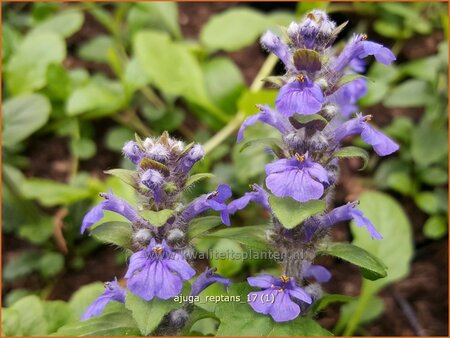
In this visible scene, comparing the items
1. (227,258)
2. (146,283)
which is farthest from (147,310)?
(227,258)

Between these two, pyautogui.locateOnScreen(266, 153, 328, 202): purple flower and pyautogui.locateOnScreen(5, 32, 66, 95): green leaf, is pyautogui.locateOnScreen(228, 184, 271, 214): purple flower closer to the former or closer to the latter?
pyautogui.locateOnScreen(266, 153, 328, 202): purple flower

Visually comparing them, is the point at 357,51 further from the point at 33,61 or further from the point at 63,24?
the point at 63,24

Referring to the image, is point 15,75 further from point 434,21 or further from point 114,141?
point 434,21

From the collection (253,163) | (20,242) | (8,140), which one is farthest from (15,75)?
(253,163)

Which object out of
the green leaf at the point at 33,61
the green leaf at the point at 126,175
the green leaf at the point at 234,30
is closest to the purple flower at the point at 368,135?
the green leaf at the point at 126,175

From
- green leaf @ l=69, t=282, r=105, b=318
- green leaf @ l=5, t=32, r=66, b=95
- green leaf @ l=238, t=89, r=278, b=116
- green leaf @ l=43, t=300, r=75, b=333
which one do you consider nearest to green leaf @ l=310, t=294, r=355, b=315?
green leaf @ l=69, t=282, r=105, b=318

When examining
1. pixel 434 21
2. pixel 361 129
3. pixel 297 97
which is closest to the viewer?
pixel 297 97
